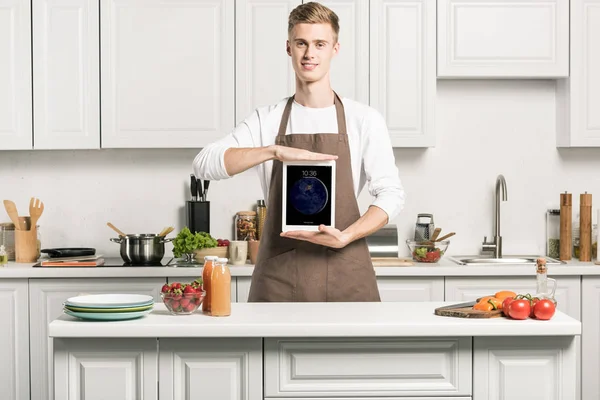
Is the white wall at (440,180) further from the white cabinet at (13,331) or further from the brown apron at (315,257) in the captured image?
the brown apron at (315,257)

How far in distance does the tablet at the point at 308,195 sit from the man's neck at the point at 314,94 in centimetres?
36

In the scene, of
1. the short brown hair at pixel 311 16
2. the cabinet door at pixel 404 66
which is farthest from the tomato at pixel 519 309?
the cabinet door at pixel 404 66

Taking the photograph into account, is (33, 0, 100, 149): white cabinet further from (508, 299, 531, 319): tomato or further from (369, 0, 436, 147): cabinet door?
(508, 299, 531, 319): tomato

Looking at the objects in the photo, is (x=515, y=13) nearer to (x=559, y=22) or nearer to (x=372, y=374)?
(x=559, y=22)

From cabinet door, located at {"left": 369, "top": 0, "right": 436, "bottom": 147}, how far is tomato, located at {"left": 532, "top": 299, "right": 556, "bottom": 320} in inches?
78.5

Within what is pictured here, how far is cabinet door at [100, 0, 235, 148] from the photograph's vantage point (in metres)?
4.38

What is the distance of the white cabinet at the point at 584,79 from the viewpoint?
4.45 m

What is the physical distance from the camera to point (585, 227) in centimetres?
453

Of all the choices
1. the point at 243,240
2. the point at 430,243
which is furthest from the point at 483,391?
the point at 243,240

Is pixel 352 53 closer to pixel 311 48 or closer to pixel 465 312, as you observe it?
pixel 311 48

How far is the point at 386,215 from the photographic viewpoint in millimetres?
2947

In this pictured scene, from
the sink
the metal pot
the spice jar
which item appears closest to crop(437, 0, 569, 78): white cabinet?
the sink

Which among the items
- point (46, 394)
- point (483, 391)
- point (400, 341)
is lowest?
point (46, 394)

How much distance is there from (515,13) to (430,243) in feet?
4.33
